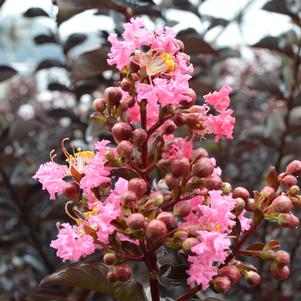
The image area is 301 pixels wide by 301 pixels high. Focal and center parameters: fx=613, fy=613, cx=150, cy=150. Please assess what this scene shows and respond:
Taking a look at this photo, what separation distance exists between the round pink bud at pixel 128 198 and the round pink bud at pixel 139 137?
57 millimetres

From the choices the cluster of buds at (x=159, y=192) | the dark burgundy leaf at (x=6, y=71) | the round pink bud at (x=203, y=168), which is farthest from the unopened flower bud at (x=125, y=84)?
the dark burgundy leaf at (x=6, y=71)

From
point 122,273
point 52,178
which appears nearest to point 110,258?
point 122,273

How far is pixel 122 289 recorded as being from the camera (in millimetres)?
660

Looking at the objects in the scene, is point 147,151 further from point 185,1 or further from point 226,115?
point 185,1

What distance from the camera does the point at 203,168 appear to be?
2.02 ft

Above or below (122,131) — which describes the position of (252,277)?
below

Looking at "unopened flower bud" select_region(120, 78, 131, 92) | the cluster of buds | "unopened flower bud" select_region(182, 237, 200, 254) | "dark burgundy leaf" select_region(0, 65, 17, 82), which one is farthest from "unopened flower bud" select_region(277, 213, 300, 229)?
"dark burgundy leaf" select_region(0, 65, 17, 82)

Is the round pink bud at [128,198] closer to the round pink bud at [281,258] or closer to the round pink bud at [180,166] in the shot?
the round pink bud at [180,166]

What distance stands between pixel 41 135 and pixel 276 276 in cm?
141

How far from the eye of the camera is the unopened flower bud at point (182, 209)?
0.62 m

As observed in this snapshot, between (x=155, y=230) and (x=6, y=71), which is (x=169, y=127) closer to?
(x=155, y=230)

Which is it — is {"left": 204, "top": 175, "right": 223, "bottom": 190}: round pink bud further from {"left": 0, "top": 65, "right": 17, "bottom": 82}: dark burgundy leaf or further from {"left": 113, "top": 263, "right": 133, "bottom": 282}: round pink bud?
{"left": 0, "top": 65, "right": 17, "bottom": 82}: dark burgundy leaf

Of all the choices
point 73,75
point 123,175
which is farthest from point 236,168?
point 123,175

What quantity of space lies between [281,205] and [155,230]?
0.15 metres
